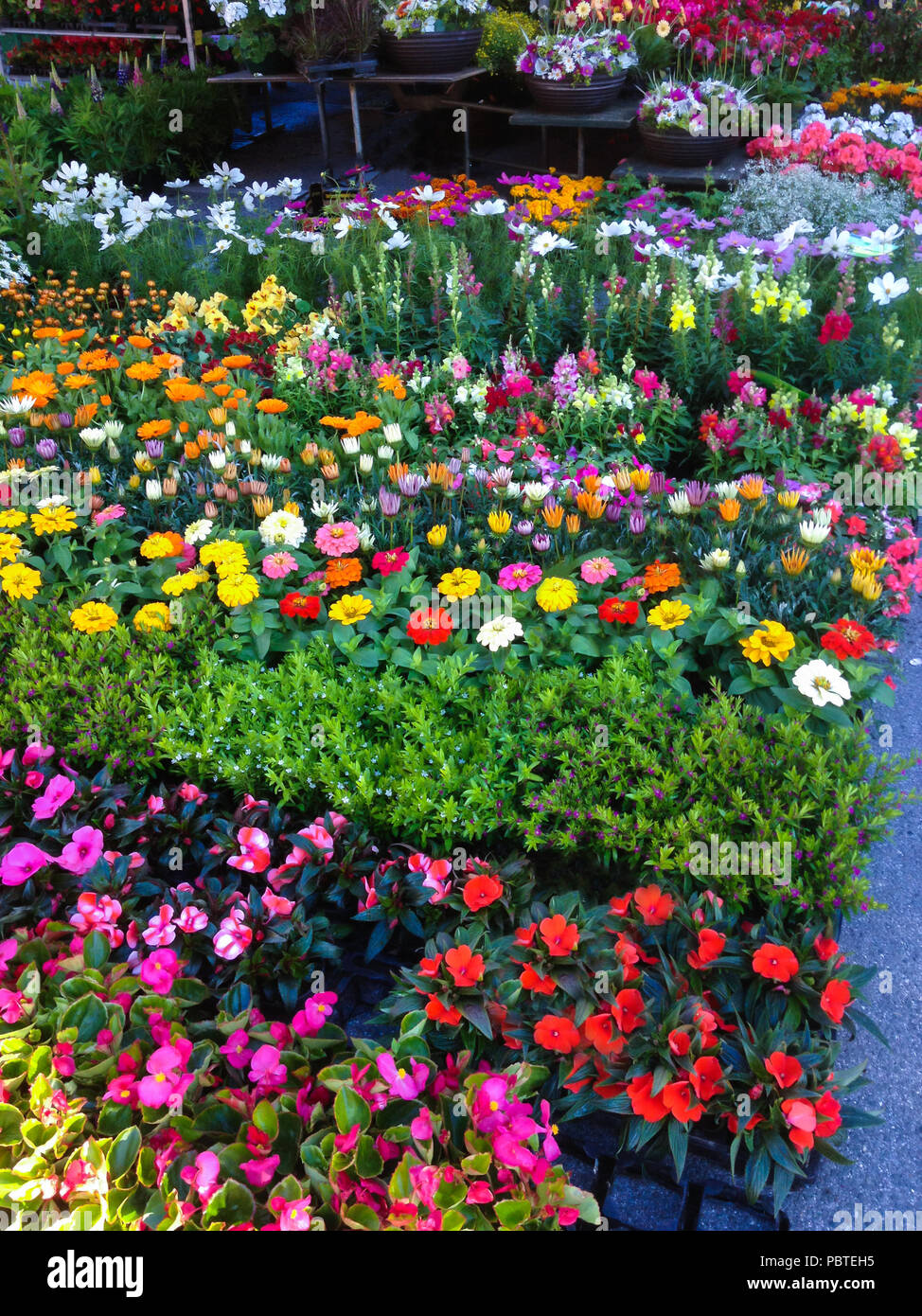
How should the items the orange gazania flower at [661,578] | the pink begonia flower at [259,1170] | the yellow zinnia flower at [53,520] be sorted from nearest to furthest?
1. the pink begonia flower at [259,1170]
2. the orange gazania flower at [661,578]
3. the yellow zinnia flower at [53,520]

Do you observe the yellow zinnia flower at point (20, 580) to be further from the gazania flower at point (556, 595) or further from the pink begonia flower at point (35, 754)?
the gazania flower at point (556, 595)

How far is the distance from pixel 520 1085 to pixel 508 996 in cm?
22

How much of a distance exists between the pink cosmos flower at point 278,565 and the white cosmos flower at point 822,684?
1512 millimetres

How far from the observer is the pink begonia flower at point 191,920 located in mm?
2342

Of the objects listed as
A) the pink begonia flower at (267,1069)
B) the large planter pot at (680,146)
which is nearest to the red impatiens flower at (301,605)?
the pink begonia flower at (267,1069)

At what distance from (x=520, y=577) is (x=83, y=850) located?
146 cm

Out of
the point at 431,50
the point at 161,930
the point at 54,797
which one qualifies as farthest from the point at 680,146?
the point at 161,930

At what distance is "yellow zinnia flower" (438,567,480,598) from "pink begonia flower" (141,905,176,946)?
119 centimetres

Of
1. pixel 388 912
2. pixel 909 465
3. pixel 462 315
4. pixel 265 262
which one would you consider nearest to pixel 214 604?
pixel 388 912

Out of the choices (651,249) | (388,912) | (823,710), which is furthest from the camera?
(651,249)

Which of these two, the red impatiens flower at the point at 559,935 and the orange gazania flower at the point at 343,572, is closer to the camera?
the red impatiens flower at the point at 559,935

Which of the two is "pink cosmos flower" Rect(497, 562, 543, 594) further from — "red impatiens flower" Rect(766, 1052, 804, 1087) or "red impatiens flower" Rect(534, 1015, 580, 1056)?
"red impatiens flower" Rect(766, 1052, 804, 1087)

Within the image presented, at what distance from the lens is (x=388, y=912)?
2.44 m

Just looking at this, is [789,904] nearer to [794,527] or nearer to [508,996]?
[508,996]
